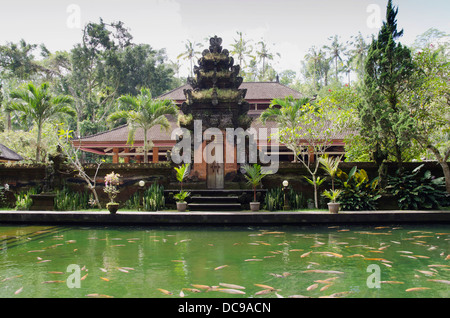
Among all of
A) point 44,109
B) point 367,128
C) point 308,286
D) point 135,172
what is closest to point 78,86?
point 44,109

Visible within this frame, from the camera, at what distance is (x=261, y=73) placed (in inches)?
1880

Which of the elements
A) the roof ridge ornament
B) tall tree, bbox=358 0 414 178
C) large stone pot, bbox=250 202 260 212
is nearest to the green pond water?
large stone pot, bbox=250 202 260 212

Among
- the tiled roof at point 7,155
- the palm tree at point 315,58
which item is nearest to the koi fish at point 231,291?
the tiled roof at point 7,155

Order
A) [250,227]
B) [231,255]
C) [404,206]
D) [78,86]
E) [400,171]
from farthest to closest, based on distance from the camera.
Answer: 1. [78,86]
2. [400,171]
3. [404,206]
4. [250,227]
5. [231,255]

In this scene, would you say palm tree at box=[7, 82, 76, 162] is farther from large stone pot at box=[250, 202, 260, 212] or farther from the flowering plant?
large stone pot at box=[250, 202, 260, 212]

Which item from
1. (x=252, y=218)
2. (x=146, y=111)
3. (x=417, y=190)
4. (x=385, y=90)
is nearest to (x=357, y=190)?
(x=417, y=190)

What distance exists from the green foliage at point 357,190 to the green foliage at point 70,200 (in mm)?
9127

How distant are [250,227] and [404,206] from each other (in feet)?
18.2

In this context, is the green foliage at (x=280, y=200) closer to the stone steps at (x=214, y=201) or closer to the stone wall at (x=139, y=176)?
the stone wall at (x=139, y=176)

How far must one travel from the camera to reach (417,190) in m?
10.8

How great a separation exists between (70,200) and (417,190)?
11.9 meters

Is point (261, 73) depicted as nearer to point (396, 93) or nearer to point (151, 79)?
point (151, 79)

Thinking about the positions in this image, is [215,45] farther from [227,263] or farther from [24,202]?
[227,263]

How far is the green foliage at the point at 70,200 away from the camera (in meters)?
11.4
